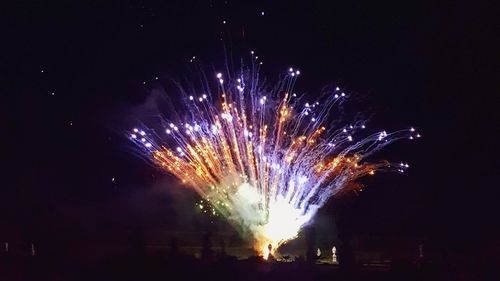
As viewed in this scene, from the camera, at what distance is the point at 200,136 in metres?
19.6

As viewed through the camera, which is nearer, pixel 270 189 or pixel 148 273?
pixel 148 273

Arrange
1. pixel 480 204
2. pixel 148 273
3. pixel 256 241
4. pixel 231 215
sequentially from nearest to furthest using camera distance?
1. pixel 148 273
2. pixel 480 204
3. pixel 256 241
4. pixel 231 215

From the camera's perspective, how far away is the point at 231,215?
80.7ft

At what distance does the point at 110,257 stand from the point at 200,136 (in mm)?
9818

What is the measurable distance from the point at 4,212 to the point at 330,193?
11522mm

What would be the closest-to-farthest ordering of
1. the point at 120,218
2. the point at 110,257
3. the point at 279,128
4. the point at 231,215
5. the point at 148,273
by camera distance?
1. the point at 148,273
2. the point at 110,257
3. the point at 279,128
4. the point at 231,215
5. the point at 120,218

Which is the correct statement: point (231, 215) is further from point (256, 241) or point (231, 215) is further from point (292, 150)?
point (292, 150)

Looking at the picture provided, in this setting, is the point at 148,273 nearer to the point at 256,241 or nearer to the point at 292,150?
the point at 292,150

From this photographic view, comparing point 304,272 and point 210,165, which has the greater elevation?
point 210,165

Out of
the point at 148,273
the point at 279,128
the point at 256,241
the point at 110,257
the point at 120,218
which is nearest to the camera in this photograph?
the point at 148,273

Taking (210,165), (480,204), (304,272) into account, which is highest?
(210,165)

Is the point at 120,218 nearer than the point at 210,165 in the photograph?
No

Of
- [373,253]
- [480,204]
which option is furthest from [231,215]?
[480,204]

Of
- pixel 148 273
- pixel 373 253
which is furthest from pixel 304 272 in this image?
pixel 373 253
